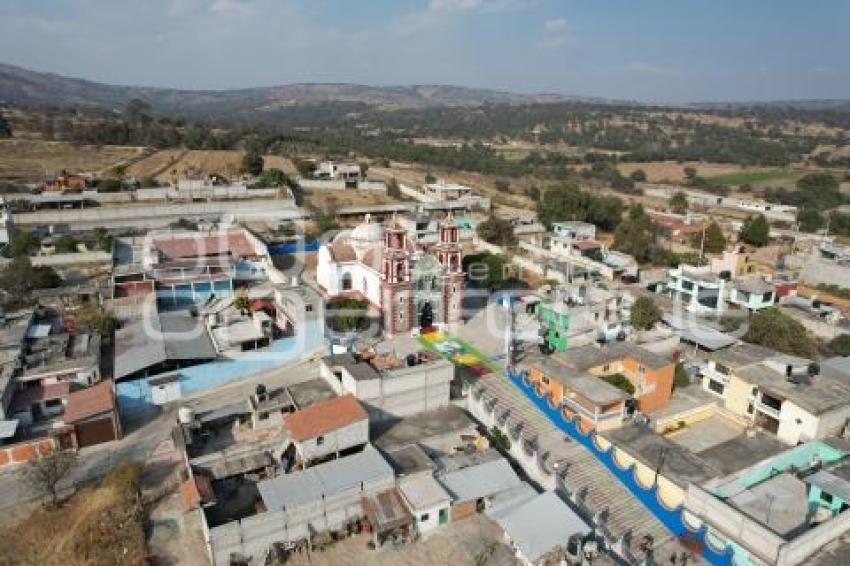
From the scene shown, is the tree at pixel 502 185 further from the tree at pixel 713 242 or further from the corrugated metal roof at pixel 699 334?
the corrugated metal roof at pixel 699 334

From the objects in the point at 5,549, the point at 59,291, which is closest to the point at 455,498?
the point at 5,549

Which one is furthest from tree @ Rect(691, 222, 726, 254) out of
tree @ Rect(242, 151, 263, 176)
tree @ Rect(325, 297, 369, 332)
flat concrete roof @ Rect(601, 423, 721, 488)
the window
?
tree @ Rect(242, 151, 263, 176)

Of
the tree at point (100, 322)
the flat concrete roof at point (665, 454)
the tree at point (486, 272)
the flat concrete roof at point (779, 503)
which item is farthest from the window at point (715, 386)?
the tree at point (100, 322)

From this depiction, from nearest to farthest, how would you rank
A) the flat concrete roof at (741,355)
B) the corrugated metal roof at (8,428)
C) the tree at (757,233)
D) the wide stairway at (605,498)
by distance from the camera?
the wide stairway at (605,498) < the corrugated metal roof at (8,428) < the flat concrete roof at (741,355) < the tree at (757,233)

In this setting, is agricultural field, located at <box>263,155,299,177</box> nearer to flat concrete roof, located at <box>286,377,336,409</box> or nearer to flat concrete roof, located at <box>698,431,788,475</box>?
flat concrete roof, located at <box>286,377,336,409</box>

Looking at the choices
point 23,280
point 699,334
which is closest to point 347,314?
point 699,334

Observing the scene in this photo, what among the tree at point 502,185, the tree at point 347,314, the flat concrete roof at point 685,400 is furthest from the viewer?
the tree at point 502,185
